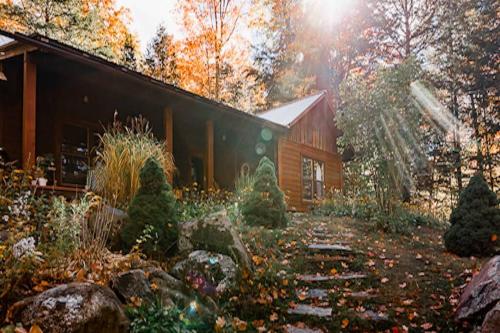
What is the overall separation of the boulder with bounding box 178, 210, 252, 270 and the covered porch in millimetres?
2537

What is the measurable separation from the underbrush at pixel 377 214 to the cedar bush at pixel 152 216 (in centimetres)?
518

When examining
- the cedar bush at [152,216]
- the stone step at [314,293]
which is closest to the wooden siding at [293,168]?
the stone step at [314,293]

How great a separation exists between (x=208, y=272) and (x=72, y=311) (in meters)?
1.76

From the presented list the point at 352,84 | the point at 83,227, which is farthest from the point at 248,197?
the point at 352,84

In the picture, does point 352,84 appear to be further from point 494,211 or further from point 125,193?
point 125,193

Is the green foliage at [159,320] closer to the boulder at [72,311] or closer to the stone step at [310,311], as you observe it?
the boulder at [72,311]

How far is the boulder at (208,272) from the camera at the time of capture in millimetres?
3959

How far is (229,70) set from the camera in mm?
19828

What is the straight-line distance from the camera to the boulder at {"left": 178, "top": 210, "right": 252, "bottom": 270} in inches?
179

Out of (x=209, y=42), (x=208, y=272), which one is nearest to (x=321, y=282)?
(x=208, y=272)

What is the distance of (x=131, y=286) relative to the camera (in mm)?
3207

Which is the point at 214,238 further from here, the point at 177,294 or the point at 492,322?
the point at 492,322

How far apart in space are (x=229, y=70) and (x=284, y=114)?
23.8 ft

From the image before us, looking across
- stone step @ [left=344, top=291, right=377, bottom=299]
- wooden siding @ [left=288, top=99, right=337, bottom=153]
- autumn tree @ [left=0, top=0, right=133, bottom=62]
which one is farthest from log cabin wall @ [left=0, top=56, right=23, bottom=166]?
wooden siding @ [left=288, top=99, right=337, bottom=153]
